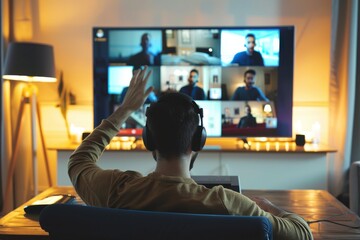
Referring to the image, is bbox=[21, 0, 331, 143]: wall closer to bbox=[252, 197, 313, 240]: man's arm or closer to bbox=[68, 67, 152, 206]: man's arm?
bbox=[68, 67, 152, 206]: man's arm

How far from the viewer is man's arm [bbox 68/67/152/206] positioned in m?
0.91

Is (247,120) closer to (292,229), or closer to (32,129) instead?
(32,129)

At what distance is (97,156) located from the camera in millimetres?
1017

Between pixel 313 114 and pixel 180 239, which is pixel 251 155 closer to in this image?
pixel 313 114

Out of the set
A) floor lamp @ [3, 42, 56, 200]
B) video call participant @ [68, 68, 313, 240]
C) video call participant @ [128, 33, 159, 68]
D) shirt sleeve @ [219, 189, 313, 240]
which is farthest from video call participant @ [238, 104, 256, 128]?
shirt sleeve @ [219, 189, 313, 240]

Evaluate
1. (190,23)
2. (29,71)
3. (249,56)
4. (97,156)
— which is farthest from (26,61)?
(97,156)

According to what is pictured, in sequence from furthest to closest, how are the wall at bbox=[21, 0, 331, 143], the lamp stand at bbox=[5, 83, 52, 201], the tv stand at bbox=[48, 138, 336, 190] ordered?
1. the wall at bbox=[21, 0, 331, 143]
2. the lamp stand at bbox=[5, 83, 52, 201]
3. the tv stand at bbox=[48, 138, 336, 190]

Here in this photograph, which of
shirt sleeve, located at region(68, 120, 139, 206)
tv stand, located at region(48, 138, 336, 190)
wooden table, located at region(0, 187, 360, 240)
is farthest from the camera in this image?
tv stand, located at region(48, 138, 336, 190)

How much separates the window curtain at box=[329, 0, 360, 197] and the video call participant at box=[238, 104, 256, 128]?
68cm

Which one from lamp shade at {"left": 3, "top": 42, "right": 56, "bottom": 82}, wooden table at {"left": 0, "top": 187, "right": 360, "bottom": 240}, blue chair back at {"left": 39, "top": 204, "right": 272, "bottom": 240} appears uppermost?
lamp shade at {"left": 3, "top": 42, "right": 56, "bottom": 82}

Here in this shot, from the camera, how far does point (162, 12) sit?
338 cm

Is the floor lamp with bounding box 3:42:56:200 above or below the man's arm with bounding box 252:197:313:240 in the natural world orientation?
above

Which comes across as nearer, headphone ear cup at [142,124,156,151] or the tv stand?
headphone ear cup at [142,124,156,151]

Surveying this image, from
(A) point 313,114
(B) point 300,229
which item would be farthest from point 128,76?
(B) point 300,229
